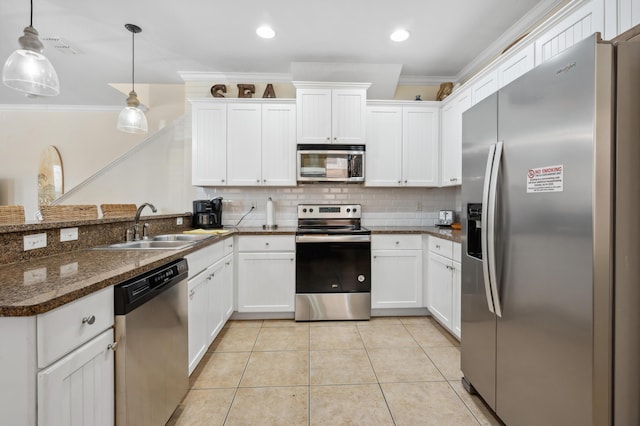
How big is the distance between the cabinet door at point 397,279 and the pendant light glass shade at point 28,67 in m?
3.03

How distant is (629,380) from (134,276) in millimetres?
1878

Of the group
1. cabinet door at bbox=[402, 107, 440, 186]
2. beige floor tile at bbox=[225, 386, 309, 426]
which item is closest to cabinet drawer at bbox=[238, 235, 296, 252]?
beige floor tile at bbox=[225, 386, 309, 426]

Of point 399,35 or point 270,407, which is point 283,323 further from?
point 399,35

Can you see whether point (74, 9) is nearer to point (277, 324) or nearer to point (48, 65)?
point (48, 65)

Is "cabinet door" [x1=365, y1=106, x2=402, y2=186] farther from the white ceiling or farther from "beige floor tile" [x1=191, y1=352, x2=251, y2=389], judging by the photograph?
"beige floor tile" [x1=191, y1=352, x2=251, y2=389]

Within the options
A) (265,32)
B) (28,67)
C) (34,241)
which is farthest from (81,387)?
(265,32)

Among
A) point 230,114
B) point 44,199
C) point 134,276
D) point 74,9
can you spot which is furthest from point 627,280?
point 44,199

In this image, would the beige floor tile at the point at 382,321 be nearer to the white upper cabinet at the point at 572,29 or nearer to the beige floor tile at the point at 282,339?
the beige floor tile at the point at 282,339

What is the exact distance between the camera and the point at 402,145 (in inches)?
132

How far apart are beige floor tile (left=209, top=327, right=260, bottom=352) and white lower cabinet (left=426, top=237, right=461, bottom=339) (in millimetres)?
1720

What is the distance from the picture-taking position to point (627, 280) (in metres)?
1.01

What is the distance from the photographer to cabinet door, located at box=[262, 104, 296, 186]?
10.6 ft

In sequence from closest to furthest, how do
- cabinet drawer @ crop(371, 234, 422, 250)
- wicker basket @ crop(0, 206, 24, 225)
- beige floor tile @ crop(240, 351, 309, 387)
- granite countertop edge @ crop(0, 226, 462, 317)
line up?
granite countertop edge @ crop(0, 226, 462, 317) → beige floor tile @ crop(240, 351, 309, 387) → wicker basket @ crop(0, 206, 24, 225) → cabinet drawer @ crop(371, 234, 422, 250)

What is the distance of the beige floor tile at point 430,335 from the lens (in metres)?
2.52
